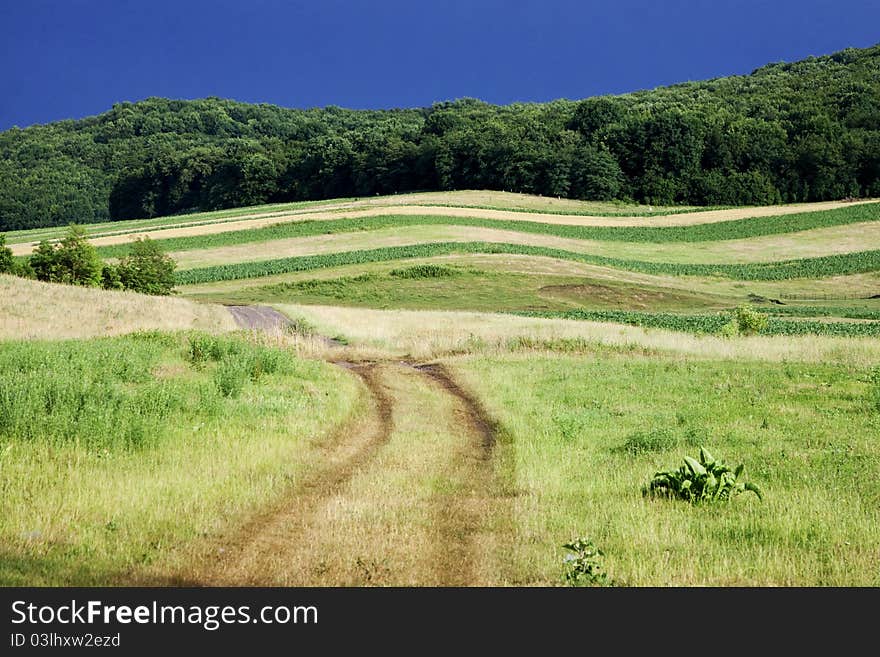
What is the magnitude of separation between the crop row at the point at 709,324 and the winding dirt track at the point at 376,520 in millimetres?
24817

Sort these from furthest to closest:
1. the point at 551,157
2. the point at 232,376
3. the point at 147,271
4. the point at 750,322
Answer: the point at 551,157
the point at 147,271
the point at 750,322
the point at 232,376

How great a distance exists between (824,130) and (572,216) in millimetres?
46324

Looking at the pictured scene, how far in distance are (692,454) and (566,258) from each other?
56535 mm

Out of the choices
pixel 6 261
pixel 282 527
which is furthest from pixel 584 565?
pixel 6 261

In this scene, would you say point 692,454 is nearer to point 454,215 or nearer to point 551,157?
point 454,215

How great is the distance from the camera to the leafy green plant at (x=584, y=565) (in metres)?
7.25

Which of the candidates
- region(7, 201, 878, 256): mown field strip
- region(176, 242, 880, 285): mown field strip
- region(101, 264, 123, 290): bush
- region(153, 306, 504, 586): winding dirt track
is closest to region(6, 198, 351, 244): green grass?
region(7, 201, 878, 256): mown field strip

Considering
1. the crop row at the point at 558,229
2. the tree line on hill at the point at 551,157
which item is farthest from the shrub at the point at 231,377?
the tree line on hill at the point at 551,157

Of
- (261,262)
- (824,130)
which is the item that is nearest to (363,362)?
(261,262)

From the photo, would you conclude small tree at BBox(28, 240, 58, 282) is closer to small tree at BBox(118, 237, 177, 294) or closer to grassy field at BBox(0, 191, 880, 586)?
small tree at BBox(118, 237, 177, 294)

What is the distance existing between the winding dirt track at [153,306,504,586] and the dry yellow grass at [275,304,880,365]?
13055 mm

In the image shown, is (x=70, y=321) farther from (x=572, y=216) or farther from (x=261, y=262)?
(x=572, y=216)

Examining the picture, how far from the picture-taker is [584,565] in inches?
292

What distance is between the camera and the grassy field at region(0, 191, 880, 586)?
7883 millimetres
